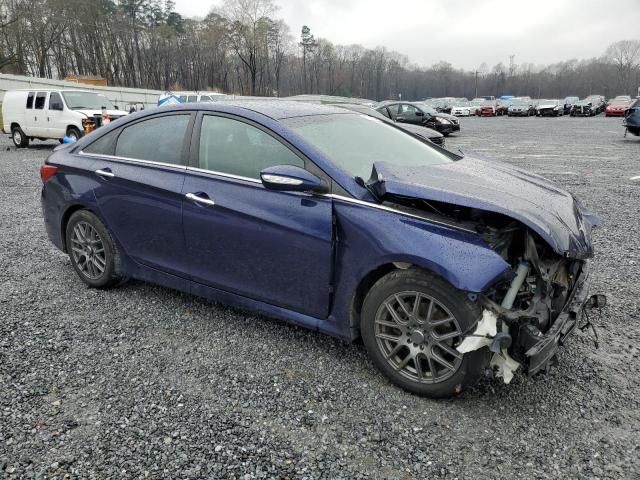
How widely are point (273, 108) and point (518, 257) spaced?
187 centimetres

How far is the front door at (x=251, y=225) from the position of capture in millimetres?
2852

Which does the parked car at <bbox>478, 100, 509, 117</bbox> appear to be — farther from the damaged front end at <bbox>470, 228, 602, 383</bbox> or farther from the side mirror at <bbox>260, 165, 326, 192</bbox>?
the side mirror at <bbox>260, 165, 326, 192</bbox>

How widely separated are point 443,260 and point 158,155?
2.28 meters

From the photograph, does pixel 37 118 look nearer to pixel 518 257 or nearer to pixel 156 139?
pixel 156 139

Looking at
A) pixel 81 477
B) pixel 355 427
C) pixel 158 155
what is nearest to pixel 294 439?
pixel 355 427

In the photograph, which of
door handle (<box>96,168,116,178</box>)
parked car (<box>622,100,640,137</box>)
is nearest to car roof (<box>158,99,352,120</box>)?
door handle (<box>96,168,116,178</box>)

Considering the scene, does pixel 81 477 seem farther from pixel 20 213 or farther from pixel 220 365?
pixel 20 213

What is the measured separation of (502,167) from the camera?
3551 millimetres

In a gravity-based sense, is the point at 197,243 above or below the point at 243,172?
below

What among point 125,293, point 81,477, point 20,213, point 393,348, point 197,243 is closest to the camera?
point 81,477

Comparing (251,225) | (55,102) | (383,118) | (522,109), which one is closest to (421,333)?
(251,225)

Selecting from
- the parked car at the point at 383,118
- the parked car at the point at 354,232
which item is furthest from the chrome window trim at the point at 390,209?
the parked car at the point at 383,118

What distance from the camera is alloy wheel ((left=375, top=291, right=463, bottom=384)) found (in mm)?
2525

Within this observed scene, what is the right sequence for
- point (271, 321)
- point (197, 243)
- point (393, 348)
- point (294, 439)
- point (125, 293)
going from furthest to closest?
1. point (125, 293)
2. point (271, 321)
3. point (197, 243)
4. point (393, 348)
5. point (294, 439)
